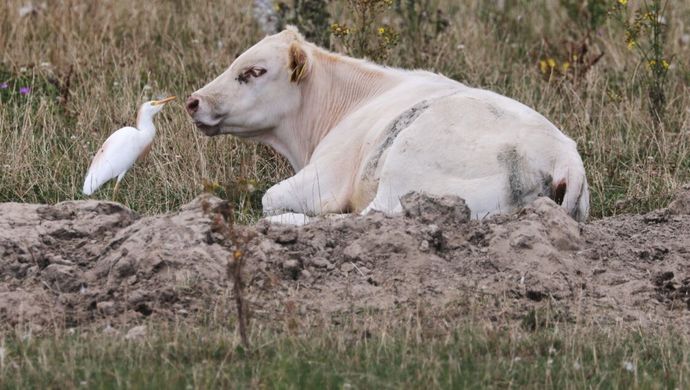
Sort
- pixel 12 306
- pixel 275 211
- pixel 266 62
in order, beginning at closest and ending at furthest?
pixel 12 306 → pixel 275 211 → pixel 266 62

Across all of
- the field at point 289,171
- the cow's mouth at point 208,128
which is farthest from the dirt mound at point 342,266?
the cow's mouth at point 208,128

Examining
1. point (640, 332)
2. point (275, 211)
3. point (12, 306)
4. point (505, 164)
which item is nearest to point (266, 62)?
point (275, 211)

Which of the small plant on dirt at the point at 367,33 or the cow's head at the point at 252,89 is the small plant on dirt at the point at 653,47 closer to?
the small plant on dirt at the point at 367,33

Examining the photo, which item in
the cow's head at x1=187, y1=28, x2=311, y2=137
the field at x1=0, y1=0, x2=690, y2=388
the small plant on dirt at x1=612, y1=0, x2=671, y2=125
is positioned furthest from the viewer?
the small plant on dirt at x1=612, y1=0, x2=671, y2=125

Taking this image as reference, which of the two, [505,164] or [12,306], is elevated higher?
[505,164]

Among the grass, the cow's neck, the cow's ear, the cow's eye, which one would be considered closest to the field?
the grass

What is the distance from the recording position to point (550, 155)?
7492 millimetres

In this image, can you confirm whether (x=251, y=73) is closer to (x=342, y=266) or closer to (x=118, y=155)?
(x=118, y=155)

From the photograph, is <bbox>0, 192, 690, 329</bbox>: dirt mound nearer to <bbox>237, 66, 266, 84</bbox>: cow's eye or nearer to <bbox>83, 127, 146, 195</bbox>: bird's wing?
<bbox>83, 127, 146, 195</bbox>: bird's wing

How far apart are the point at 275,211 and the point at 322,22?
349 centimetres

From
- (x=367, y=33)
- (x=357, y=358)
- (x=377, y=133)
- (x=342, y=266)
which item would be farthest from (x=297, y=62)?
(x=357, y=358)

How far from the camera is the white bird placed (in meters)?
8.53

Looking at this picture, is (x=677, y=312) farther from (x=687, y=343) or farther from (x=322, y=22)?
(x=322, y=22)

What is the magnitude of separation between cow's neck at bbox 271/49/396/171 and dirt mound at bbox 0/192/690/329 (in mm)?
1972
